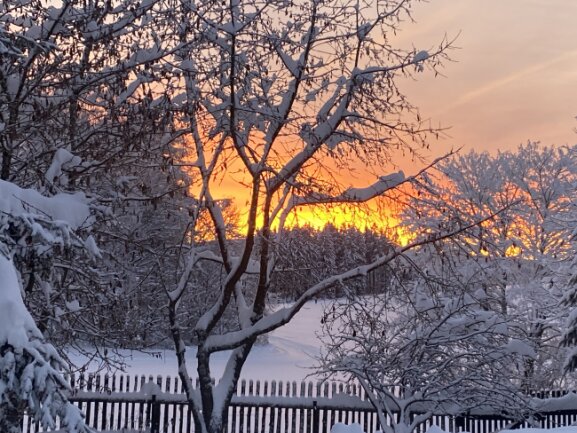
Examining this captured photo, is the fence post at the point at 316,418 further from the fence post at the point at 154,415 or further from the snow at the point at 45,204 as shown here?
the snow at the point at 45,204

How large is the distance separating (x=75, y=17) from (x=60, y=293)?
3029 millimetres

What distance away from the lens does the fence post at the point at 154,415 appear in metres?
13.0

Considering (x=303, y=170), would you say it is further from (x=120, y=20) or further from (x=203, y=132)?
(x=120, y=20)

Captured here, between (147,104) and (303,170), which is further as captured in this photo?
(303,170)

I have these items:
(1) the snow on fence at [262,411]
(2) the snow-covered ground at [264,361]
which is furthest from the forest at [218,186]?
(2) the snow-covered ground at [264,361]

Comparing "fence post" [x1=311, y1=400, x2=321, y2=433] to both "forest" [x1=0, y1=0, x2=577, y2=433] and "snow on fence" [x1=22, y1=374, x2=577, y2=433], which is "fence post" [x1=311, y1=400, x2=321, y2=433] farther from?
"forest" [x1=0, y1=0, x2=577, y2=433]

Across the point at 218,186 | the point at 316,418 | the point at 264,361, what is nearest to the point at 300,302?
the point at 218,186

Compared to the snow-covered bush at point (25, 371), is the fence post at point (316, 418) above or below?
below

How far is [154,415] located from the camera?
516 inches

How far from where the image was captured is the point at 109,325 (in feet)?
30.3

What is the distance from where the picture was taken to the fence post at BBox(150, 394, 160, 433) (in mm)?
13047

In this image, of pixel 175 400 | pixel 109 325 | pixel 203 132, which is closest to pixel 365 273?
pixel 203 132

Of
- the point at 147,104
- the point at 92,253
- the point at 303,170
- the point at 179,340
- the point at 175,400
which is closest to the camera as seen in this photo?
the point at 92,253

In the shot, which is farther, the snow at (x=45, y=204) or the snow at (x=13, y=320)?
the snow at (x=45, y=204)
